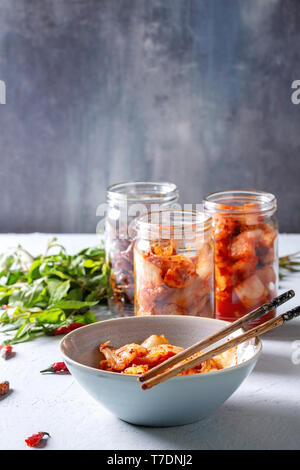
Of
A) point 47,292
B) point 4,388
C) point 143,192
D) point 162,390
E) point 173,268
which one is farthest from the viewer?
point 143,192

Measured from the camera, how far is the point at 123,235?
53.2 inches

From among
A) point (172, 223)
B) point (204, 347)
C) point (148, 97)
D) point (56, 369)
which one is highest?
point (148, 97)

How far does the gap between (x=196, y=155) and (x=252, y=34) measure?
0.51 meters

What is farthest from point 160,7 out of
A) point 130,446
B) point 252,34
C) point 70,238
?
point 130,446

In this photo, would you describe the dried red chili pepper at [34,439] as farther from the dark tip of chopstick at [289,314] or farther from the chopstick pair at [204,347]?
the dark tip of chopstick at [289,314]

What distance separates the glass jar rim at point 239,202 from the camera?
1.23 metres

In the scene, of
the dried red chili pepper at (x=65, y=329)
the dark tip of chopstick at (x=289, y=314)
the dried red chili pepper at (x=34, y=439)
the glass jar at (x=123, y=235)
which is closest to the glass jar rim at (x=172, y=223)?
the glass jar at (x=123, y=235)

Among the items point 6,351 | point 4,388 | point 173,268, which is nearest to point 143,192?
point 173,268

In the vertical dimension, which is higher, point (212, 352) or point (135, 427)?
point (212, 352)

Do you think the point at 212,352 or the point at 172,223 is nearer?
the point at 212,352

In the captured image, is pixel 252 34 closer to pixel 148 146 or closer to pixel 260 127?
pixel 260 127

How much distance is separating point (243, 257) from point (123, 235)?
283 millimetres

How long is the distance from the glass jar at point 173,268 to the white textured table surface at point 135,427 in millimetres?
167

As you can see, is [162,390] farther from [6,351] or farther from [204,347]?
[6,351]
